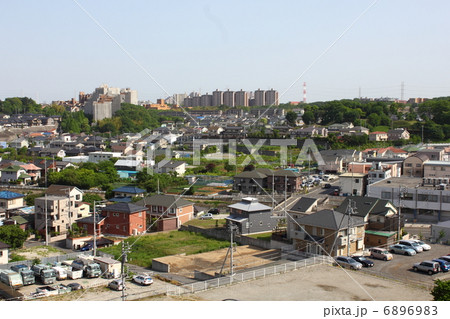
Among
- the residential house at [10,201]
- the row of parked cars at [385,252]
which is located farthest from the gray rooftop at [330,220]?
the residential house at [10,201]

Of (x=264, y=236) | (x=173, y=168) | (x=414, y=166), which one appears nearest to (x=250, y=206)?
(x=264, y=236)

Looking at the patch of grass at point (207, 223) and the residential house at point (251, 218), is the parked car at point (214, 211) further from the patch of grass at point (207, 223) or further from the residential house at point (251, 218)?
the residential house at point (251, 218)

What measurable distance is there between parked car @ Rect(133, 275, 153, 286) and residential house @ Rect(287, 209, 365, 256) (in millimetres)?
1562

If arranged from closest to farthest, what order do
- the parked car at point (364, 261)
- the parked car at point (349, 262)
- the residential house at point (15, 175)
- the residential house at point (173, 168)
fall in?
the parked car at point (349, 262)
the parked car at point (364, 261)
the residential house at point (15, 175)
the residential house at point (173, 168)

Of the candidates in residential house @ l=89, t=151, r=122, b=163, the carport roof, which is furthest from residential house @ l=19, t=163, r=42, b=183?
the carport roof

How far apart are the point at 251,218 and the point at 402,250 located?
2.07m

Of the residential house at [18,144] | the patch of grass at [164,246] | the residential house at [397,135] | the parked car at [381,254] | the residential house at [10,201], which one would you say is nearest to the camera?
the parked car at [381,254]

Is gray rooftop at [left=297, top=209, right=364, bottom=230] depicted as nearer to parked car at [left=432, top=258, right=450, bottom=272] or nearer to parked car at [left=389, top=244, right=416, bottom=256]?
parked car at [left=389, top=244, right=416, bottom=256]

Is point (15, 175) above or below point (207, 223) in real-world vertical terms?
above

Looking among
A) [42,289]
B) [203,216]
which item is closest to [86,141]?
[203,216]

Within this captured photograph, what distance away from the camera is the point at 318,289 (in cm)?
263

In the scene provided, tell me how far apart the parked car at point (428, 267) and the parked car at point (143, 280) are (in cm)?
234

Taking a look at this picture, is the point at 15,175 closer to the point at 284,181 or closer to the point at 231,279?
the point at 284,181

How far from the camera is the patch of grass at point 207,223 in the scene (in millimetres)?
6590
